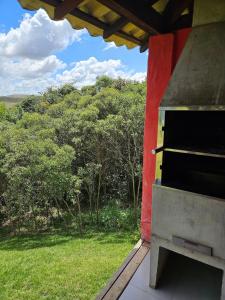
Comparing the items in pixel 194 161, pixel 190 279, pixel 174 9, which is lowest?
pixel 190 279

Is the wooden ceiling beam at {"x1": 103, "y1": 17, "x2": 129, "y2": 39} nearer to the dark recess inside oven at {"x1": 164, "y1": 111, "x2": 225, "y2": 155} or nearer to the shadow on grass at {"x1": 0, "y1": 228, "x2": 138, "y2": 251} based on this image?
the dark recess inside oven at {"x1": 164, "y1": 111, "x2": 225, "y2": 155}

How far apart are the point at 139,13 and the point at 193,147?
1034mm

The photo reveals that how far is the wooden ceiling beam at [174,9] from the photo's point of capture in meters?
2.20

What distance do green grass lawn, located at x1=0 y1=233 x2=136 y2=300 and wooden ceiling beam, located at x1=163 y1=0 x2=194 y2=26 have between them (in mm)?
2895

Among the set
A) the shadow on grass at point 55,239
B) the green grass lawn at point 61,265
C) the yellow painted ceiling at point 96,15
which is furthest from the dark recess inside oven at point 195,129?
the shadow on grass at point 55,239

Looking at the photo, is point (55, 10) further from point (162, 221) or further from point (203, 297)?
point (203, 297)

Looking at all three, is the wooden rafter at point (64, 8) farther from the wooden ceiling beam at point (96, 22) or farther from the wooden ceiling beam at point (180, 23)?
the wooden ceiling beam at point (180, 23)

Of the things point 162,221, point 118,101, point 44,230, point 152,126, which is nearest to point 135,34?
point 152,126

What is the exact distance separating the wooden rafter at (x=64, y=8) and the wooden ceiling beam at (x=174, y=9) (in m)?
1.06

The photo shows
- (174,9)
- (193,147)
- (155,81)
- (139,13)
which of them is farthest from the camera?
(155,81)

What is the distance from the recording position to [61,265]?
4.06 metres

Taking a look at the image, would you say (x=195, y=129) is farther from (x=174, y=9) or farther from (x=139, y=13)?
(x=174, y=9)

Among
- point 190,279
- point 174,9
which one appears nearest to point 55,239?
point 190,279

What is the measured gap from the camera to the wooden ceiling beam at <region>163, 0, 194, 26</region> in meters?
2.20
